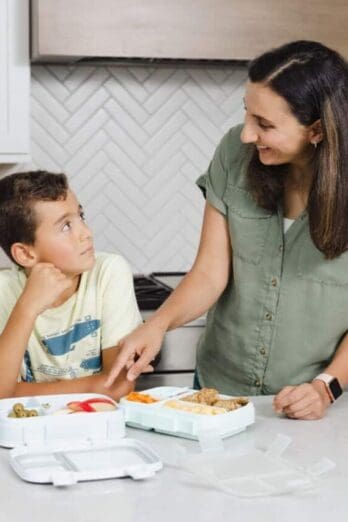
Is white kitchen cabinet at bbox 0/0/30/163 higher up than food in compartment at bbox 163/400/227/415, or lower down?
higher up

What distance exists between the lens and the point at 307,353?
2064mm

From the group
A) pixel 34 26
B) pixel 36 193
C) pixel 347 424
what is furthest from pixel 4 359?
pixel 34 26

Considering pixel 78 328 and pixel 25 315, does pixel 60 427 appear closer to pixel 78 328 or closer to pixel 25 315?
pixel 25 315

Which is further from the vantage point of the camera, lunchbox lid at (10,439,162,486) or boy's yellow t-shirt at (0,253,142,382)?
boy's yellow t-shirt at (0,253,142,382)

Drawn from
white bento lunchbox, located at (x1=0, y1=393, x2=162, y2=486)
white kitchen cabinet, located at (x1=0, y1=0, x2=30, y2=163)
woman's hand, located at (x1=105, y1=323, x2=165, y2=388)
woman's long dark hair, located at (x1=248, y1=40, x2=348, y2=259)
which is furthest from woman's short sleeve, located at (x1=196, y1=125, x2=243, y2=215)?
white kitchen cabinet, located at (x1=0, y1=0, x2=30, y2=163)

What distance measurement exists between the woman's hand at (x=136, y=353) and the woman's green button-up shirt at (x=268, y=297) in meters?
0.27

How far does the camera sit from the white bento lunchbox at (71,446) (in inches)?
54.8

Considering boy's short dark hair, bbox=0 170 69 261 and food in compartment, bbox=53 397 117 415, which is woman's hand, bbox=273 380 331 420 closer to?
food in compartment, bbox=53 397 117 415

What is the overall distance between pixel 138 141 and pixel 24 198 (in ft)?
3.97

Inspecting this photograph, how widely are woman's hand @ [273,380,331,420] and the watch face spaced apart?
66mm

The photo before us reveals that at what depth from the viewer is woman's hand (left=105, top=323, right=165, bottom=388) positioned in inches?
73.2

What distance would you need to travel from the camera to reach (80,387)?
195cm

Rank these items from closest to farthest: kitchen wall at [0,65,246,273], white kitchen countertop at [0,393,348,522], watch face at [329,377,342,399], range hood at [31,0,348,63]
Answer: white kitchen countertop at [0,393,348,522], watch face at [329,377,342,399], range hood at [31,0,348,63], kitchen wall at [0,65,246,273]

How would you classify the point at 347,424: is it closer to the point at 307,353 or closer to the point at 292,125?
the point at 307,353
